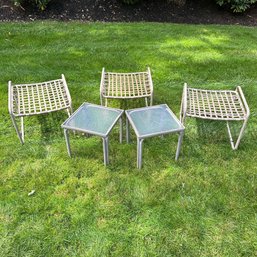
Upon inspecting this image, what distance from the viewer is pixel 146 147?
353cm

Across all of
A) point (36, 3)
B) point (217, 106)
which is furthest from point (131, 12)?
point (217, 106)

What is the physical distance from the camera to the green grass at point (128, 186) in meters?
2.60

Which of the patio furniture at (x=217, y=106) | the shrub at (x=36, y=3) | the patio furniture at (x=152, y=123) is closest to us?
the patio furniture at (x=152, y=123)

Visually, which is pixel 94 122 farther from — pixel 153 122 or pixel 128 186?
pixel 128 186

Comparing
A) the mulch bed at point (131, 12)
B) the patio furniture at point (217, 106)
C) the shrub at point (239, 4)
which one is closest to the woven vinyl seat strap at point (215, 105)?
the patio furniture at point (217, 106)

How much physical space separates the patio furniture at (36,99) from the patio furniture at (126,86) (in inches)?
19.3

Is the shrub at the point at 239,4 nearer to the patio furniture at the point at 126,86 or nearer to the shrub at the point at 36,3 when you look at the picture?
the shrub at the point at 36,3

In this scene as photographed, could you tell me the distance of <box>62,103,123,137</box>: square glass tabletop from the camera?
301 centimetres

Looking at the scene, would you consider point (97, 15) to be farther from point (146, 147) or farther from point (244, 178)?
point (244, 178)

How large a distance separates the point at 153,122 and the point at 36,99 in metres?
1.49

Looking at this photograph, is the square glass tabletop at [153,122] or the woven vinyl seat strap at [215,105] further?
the woven vinyl seat strap at [215,105]

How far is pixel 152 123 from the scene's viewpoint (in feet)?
10.2

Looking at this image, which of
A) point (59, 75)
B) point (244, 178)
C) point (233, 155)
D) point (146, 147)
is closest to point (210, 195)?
point (244, 178)

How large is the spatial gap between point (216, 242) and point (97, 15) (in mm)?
5908
